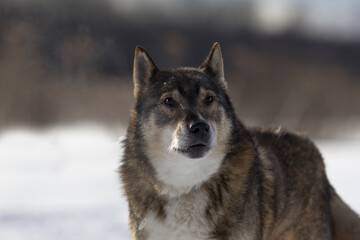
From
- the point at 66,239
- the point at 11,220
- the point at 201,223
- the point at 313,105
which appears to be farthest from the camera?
the point at 313,105

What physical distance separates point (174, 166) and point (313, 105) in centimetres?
1305

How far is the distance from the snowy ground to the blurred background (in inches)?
0.9

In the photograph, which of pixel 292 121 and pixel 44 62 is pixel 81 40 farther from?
pixel 292 121

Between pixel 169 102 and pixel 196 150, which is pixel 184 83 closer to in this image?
pixel 169 102

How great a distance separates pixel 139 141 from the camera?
3869mm

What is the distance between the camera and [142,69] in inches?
165

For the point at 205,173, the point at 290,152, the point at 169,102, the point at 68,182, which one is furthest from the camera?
the point at 68,182

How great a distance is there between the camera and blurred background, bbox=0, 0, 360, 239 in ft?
25.6

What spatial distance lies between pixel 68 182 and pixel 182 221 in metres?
6.13

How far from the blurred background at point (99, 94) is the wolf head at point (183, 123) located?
95 centimetres

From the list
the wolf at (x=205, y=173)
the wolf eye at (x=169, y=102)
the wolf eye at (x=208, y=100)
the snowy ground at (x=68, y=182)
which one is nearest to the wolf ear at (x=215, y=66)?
the wolf at (x=205, y=173)

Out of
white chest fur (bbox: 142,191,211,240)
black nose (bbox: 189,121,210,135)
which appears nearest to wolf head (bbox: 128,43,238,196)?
black nose (bbox: 189,121,210,135)

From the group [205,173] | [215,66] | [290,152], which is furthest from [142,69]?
[290,152]

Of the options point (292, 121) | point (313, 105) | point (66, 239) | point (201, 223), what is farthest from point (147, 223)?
point (313, 105)
